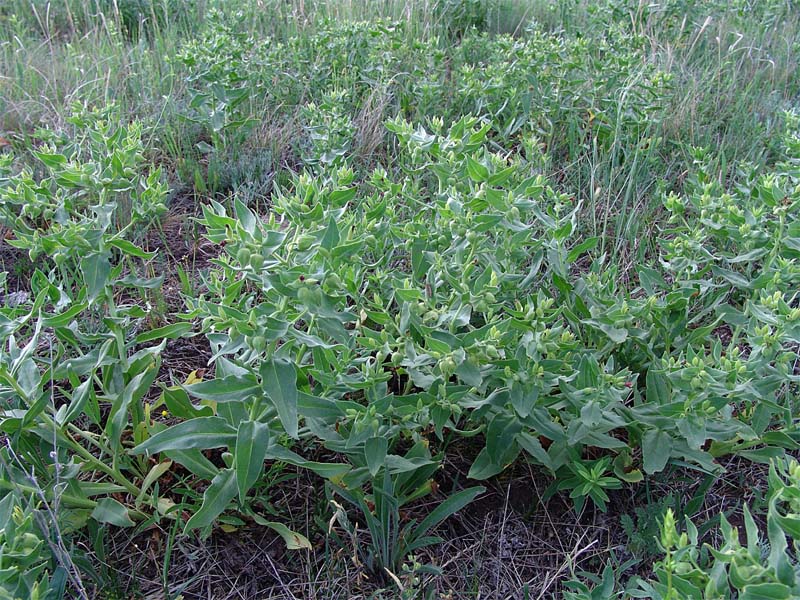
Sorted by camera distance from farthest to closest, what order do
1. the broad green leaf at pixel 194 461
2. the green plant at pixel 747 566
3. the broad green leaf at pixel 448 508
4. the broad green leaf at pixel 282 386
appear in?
the broad green leaf at pixel 448 508 < the broad green leaf at pixel 194 461 < the broad green leaf at pixel 282 386 < the green plant at pixel 747 566

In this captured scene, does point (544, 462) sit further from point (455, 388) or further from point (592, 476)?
point (455, 388)

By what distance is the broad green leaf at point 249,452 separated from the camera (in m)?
1.96

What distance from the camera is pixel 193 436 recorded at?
2.08m

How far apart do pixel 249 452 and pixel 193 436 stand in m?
0.21

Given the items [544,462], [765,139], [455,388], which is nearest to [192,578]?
[455,388]

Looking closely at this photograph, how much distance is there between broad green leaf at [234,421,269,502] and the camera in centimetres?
196

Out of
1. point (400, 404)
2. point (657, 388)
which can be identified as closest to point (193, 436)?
point (400, 404)

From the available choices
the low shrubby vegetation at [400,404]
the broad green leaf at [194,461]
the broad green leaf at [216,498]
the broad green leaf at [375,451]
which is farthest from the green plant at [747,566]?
the broad green leaf at [194,461]

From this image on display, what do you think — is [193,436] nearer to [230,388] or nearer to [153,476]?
[230,388]

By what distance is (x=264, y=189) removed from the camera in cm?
400

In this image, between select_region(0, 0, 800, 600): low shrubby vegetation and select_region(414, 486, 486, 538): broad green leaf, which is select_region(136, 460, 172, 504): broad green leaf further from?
select_region(414, 486, 486, 538): broad green leaf

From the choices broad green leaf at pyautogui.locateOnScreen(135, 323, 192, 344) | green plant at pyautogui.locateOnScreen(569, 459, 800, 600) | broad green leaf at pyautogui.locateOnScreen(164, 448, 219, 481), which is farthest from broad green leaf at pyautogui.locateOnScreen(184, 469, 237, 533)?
green plant at pyautogui.locateOnScreen(569, 459, 800, 600)

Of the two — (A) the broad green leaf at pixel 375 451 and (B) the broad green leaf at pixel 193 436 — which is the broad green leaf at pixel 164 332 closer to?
(B) the broad green leaf at pixel 193 436

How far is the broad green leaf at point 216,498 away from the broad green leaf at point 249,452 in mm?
157
